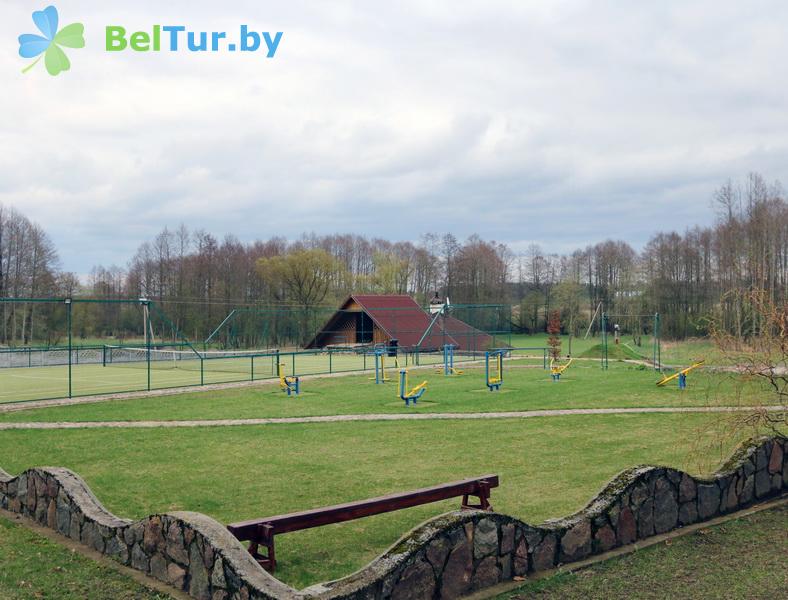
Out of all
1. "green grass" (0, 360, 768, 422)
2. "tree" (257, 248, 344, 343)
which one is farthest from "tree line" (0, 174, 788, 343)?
"green grass" (0, 360, 768, 422)

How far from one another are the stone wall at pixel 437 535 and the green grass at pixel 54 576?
0.72ft

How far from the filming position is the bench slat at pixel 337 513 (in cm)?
621

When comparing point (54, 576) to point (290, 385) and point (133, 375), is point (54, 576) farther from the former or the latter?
point (133, 375)

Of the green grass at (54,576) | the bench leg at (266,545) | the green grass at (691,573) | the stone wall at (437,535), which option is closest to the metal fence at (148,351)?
the stone wall at (437,535)

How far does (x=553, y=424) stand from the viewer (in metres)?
15.4

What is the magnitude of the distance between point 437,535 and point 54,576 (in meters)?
3.24

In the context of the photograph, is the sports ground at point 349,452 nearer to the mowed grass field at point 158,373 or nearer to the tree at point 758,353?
the tree at point 758,353

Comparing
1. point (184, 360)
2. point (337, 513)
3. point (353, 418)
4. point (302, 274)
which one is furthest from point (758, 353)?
point (302, 274)

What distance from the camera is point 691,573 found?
626 cm

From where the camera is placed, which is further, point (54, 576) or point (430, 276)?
point (430, 276)

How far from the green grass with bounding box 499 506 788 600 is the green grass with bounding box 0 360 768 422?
7.89 meters

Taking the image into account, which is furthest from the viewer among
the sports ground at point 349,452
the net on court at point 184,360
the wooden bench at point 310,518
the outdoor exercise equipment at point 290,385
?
the net on court at point 184,360

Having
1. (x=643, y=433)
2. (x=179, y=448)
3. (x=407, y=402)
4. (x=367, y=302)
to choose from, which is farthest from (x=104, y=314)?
(x=643, y=433)

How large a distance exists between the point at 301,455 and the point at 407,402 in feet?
23.2
